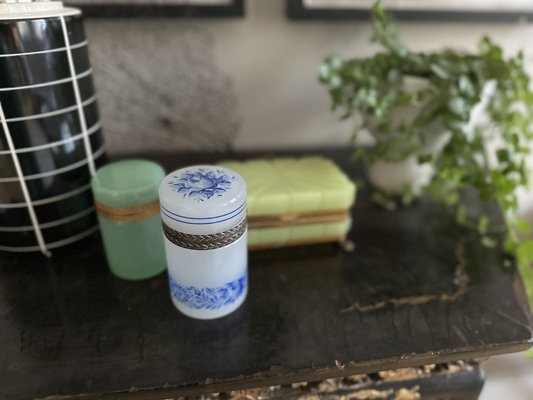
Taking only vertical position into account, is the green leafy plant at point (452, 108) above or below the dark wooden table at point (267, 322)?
above

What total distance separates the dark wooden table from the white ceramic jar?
0.03m

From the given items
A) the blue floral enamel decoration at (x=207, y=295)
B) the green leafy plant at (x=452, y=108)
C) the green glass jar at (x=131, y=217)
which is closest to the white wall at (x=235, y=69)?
the green leafy plant at (x=452, y=108)

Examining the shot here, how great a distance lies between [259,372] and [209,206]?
17 cm

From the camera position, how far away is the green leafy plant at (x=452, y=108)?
21.9 inches

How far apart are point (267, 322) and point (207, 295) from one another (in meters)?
0.08

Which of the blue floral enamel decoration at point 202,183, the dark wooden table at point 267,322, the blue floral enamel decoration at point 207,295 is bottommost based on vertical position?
the dark wooden table at point 267,322

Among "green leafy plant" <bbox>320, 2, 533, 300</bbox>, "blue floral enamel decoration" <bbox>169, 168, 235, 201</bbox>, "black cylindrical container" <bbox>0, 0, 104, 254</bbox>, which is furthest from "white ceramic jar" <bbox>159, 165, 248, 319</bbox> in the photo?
"green leafy plant" <bbox>320, 2, 533, 300</bbox>

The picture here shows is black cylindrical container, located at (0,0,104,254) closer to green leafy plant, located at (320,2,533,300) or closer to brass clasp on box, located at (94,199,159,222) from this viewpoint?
brass clasp on box, located at (94,199,159,222)

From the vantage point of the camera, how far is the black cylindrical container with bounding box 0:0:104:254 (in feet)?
1.40

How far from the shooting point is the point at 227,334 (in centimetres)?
44

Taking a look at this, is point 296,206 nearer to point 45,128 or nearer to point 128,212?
point 128,212

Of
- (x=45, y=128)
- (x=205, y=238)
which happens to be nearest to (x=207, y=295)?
(x=205, y=238)

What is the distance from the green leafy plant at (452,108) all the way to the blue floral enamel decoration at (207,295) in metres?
0.27

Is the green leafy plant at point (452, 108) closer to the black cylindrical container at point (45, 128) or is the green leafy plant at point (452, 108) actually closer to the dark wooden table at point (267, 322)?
the dark wooden table at point (267, 322)
